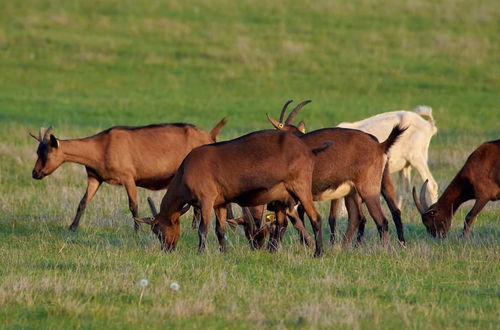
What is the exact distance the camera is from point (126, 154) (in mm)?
14141

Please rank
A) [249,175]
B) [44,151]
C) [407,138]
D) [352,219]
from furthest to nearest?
[407,138] → [44,151] → [352,219] → [249,175]

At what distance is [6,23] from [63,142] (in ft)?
75.7

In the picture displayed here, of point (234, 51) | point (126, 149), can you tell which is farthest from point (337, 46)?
point (126, 149)

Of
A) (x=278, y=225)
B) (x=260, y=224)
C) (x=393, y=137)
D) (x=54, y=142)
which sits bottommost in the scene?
(x=260, y=224)

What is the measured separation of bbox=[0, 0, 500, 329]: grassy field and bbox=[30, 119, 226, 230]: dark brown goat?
0.57 m

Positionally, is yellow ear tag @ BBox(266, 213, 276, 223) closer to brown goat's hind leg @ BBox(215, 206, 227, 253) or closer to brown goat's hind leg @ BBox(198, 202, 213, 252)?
brown goat's hind leg @ BBox(215, 206, 227, 253)

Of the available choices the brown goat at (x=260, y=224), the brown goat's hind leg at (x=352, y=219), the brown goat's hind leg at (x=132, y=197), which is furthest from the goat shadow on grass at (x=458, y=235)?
the brown goat's hind leg at (x=132, y=197)

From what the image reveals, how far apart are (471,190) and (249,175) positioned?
11.5 ft

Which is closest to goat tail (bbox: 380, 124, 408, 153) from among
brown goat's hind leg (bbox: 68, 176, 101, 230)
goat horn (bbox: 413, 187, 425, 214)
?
goat horn (bbox: 413, 187, 425, 214)

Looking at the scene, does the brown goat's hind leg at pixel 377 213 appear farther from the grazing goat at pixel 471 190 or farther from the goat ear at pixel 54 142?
the goat ear at pixel 54 142

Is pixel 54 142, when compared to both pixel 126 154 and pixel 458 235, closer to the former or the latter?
pixel 126 154

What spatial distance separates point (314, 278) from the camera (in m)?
10.1

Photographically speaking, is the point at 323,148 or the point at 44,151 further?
the point at 44,151

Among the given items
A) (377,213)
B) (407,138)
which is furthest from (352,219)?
(407,138)
